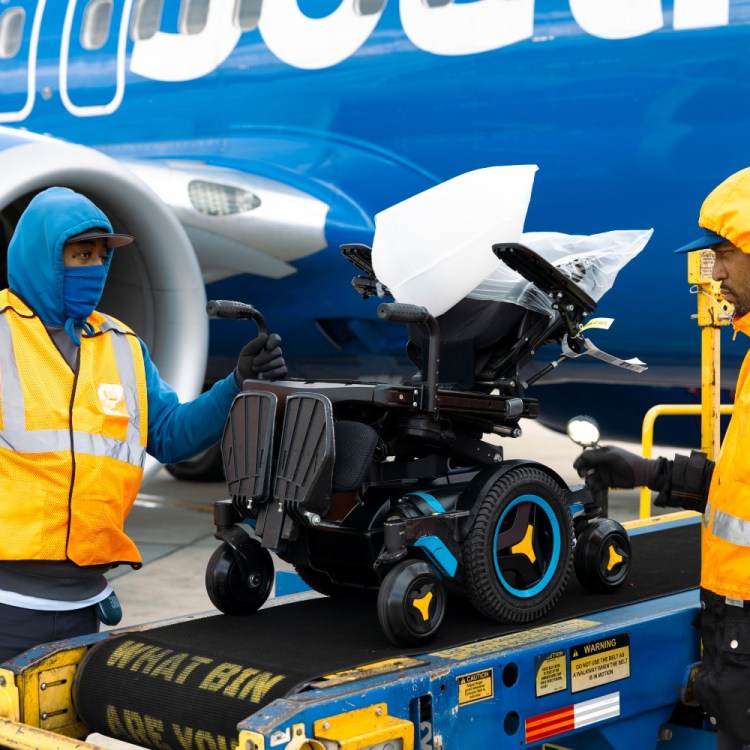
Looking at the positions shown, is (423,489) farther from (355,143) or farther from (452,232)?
(355,143)

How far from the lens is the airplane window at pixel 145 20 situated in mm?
6258

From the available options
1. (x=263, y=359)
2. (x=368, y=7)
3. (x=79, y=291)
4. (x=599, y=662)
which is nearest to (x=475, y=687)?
(x=599, y=662)

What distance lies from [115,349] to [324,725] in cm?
97

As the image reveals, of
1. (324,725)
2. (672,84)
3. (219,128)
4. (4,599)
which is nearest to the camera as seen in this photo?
(324,725)

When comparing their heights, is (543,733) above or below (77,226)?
below

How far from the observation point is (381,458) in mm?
2061

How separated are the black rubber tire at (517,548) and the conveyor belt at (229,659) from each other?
1.8 inches

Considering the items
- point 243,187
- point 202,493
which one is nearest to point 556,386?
point 243,187

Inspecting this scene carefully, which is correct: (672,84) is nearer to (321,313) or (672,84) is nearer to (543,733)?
(321,313)

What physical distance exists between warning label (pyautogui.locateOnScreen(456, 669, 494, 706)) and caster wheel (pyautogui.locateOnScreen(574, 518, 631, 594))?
0.55m

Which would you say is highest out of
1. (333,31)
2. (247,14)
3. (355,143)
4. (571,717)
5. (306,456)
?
(247,14)

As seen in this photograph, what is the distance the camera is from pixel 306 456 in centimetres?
187

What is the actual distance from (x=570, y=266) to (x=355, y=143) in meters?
3.46

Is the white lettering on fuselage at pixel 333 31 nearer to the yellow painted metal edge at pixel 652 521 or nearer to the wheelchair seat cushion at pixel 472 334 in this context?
the yellow painted metal edge at pixel 652 521
